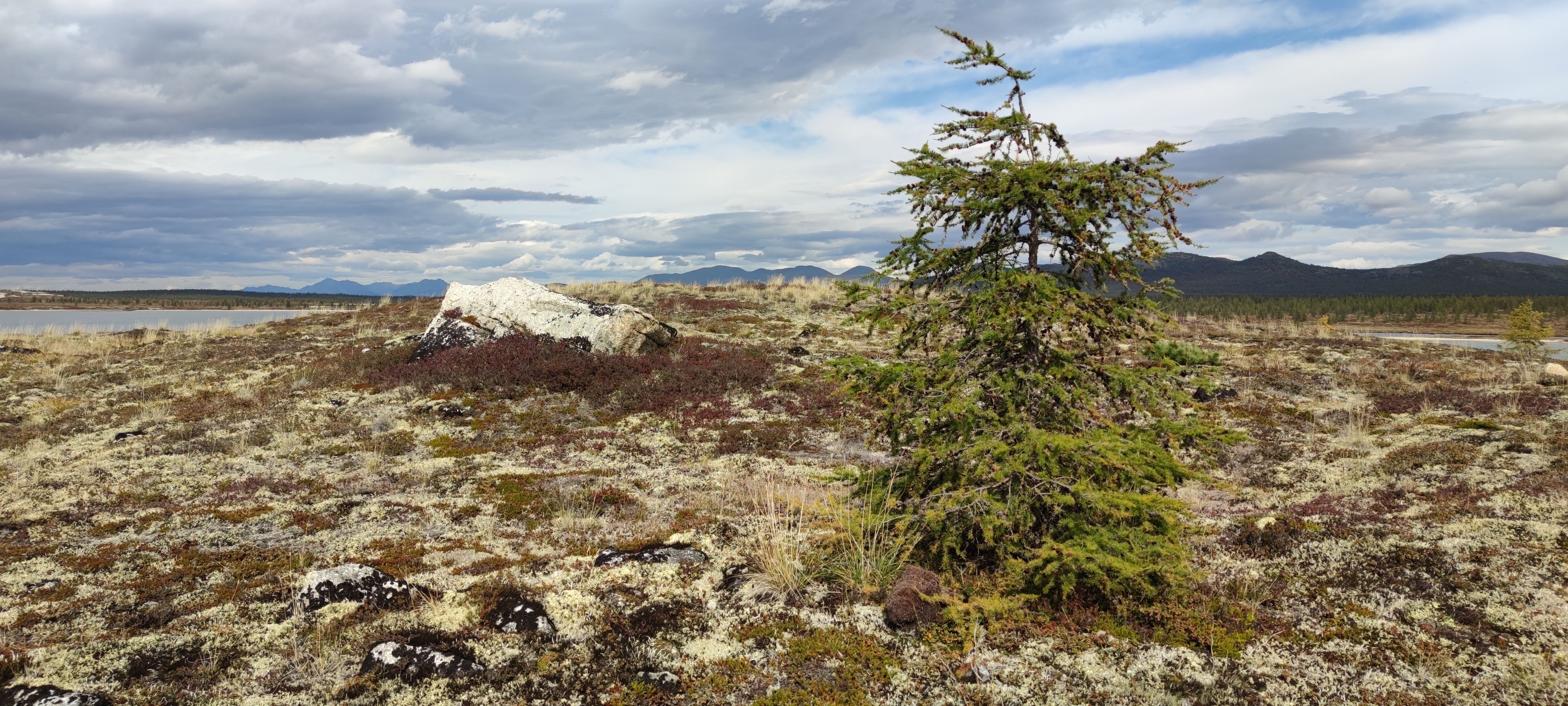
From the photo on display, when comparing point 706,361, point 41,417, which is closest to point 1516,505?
point 706,361

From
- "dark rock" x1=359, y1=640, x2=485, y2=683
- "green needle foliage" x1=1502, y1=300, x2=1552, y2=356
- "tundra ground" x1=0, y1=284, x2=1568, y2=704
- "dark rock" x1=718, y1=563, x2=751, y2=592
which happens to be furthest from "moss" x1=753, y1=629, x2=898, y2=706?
"green needle foliage" x1=1502, y1=300, x2=1552, y2=356

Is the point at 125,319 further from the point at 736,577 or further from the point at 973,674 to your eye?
the point at 973,674

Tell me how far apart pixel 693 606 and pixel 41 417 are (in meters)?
A: 19.1

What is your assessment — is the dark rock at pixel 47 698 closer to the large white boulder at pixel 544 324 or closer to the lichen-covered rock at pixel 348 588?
the lichen-covered rock at pixel 348 588

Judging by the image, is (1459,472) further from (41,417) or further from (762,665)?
(41,417)

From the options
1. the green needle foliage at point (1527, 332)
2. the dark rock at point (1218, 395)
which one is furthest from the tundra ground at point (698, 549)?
the green needle foliage at point (1527, 332)

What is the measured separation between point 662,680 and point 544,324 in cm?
1764

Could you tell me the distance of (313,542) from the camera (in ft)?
28.5

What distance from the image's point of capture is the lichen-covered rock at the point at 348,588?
6.59 metres

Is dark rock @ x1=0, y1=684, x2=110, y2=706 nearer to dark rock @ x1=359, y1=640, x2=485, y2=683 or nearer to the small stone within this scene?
dark rock @ x1=359, y1=640, x2=485, y2=683

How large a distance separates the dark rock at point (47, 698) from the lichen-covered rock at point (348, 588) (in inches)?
61.9

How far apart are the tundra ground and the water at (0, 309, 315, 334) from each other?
2172cm

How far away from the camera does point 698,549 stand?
798cm

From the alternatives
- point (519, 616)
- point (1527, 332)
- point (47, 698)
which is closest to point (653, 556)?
point (519, 616)
